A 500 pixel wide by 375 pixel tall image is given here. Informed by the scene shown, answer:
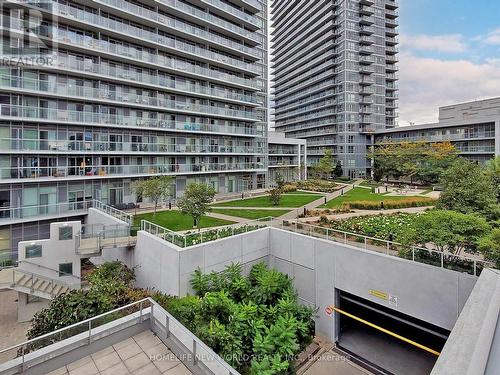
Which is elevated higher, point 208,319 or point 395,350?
point 208,319

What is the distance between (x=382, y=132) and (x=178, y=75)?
191ft

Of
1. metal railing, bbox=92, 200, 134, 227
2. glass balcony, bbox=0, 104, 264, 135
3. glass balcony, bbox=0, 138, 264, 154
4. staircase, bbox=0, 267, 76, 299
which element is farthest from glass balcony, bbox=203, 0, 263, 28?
staircase, bbox=0, 267, 76, 299

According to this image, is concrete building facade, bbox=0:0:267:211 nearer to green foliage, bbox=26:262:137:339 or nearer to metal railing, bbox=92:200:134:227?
metal railing, bbox=92:200:134:227

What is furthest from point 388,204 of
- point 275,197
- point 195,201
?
point 195,201

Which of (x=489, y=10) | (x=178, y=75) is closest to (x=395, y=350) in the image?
(x=489, y=10)

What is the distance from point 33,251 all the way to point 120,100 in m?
20.3

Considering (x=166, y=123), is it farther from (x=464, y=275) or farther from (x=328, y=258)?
(x=464, y=275)

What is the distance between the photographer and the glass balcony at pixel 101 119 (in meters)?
27.1

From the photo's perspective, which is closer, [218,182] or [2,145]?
[2,145]

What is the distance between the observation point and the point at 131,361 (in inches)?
296

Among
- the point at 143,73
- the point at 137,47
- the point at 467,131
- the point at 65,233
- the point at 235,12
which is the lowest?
the point at 65,233

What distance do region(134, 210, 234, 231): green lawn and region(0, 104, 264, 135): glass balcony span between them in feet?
36.9

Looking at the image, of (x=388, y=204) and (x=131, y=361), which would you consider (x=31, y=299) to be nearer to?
(x=131, y=361)

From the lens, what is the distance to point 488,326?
19.3ft
